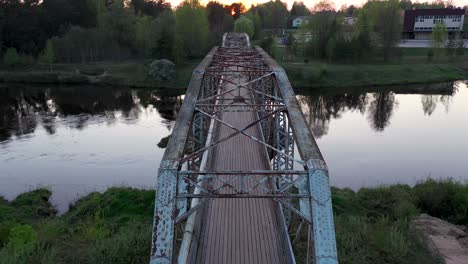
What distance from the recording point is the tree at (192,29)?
6681 centimetres

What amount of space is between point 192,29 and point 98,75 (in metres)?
16.4

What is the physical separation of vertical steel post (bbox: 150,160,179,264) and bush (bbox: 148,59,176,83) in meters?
52.5

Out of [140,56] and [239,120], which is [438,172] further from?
[140,56]

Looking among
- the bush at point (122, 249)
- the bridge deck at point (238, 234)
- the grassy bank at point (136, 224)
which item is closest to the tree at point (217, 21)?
the grassy bank at point (136, 224)

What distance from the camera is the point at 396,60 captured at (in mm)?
69875

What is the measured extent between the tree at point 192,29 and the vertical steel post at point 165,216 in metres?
59.3

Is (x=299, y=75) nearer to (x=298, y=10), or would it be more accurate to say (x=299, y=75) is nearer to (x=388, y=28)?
(x=388, y=28)

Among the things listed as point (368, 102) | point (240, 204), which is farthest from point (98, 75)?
point (240, 204)

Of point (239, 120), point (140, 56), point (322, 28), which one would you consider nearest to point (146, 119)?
point (239, 120)

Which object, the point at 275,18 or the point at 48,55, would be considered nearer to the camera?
the point at 48,55

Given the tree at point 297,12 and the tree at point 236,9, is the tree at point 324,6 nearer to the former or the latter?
the tree at point 236,9

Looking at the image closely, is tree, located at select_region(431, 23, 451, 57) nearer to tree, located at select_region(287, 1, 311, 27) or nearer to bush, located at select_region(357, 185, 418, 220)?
tree, located at select_region(287, 1, 311, 27)

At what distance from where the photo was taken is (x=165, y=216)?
25.3 ft

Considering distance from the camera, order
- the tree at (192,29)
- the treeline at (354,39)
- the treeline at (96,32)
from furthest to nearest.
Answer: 1. the treeline at (354,39)
2. the tree at (192,29)
3. the treeline at (96,32)
